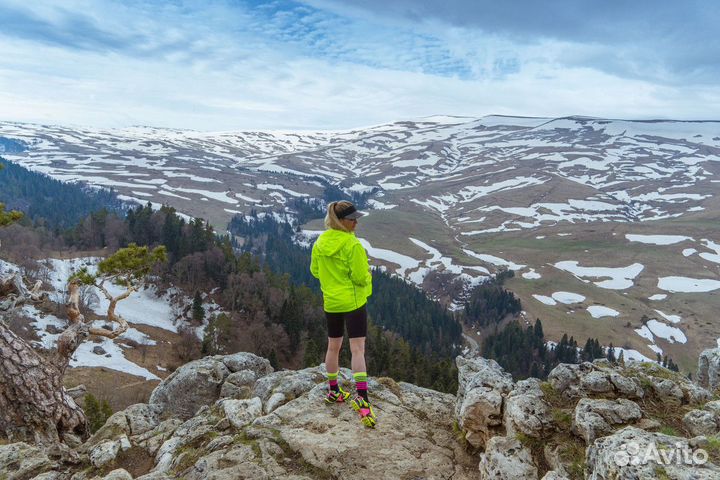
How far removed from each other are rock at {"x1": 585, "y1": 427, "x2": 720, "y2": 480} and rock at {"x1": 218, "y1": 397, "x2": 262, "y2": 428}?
25.5 feet

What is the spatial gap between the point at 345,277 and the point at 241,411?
483cm

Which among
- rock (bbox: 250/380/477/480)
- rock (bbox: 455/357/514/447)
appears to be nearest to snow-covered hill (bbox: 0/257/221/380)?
rock (bbox: 250/380/477/480)

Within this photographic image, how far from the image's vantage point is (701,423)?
761 cm

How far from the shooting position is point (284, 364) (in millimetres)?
82375

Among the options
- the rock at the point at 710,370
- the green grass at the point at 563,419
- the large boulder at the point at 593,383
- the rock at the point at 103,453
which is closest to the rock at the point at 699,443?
the green grass at the point at 563,419

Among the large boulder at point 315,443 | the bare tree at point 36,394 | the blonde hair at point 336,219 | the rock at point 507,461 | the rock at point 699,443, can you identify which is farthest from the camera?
the bare tree at point 36,394

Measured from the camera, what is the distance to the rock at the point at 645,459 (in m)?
5.34

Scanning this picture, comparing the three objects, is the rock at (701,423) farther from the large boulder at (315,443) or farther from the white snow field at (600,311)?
the white snow field at (600,311)

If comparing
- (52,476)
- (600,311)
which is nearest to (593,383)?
(52,476)

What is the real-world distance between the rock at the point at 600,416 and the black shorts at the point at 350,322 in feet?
14.8

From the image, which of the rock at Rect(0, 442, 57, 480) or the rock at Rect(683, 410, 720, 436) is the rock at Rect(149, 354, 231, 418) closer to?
the rock at Rect(0, 442, 57, 480)

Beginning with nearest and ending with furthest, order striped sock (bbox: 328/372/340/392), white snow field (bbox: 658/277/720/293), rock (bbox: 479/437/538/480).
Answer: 1. rock (bbox: 479/437/538/480)
2. striped sock (bbox: 328/372/340/392)
3. white snow field (bbox: 658/277/720/293)

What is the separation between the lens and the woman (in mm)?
9312

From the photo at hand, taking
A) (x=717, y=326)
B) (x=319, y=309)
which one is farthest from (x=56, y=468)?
(x=717, y=326)
